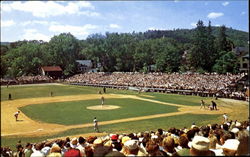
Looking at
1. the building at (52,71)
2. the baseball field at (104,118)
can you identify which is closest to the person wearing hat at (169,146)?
→ the baseball field at (104,118)

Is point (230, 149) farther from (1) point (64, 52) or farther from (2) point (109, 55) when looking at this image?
(1) point (64, 52)

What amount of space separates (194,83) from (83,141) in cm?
4581

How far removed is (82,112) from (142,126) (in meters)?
10.2

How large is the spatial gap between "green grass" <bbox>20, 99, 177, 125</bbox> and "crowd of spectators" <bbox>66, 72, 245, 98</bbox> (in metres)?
14.5

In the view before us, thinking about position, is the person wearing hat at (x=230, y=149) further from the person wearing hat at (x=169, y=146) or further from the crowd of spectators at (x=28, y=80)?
the crowd of spectators at (x=28, y=80)

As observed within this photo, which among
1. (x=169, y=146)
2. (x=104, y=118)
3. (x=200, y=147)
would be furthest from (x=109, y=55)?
(x=200, y=147)

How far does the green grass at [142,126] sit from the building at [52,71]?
73.6m

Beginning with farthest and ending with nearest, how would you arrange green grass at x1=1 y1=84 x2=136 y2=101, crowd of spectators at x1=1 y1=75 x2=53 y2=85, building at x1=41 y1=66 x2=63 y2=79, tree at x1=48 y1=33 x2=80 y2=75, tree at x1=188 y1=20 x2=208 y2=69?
1. tree at x1=48 y1=33 x2=80 y2=75
2. building at x1=41 y1=66 x2=63 y2=79
3. tree at x1=188 y1=20 x2=208 y2=69
4. crowd of spectators at x1=1 y1=75 x2=53 y2=85
5. green grass at x1=1 y1=84 x2=136 y2=101

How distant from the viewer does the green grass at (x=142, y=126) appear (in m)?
22.5

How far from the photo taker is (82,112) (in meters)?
33.8

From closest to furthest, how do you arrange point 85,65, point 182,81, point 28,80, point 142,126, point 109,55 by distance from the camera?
1. point 142,126
2. point 182,81
3. point 28,80
4. point 109,55
5. point 85,65

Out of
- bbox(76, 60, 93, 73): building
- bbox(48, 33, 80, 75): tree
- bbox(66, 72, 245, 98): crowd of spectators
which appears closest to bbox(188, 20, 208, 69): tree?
bbox(66, 72, 245, 98): crowd of spectators

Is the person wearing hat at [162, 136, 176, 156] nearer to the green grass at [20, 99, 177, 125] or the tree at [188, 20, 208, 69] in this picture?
the green grass at [20, 99, 177, 125]

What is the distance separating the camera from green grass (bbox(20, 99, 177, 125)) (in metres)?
30.1
